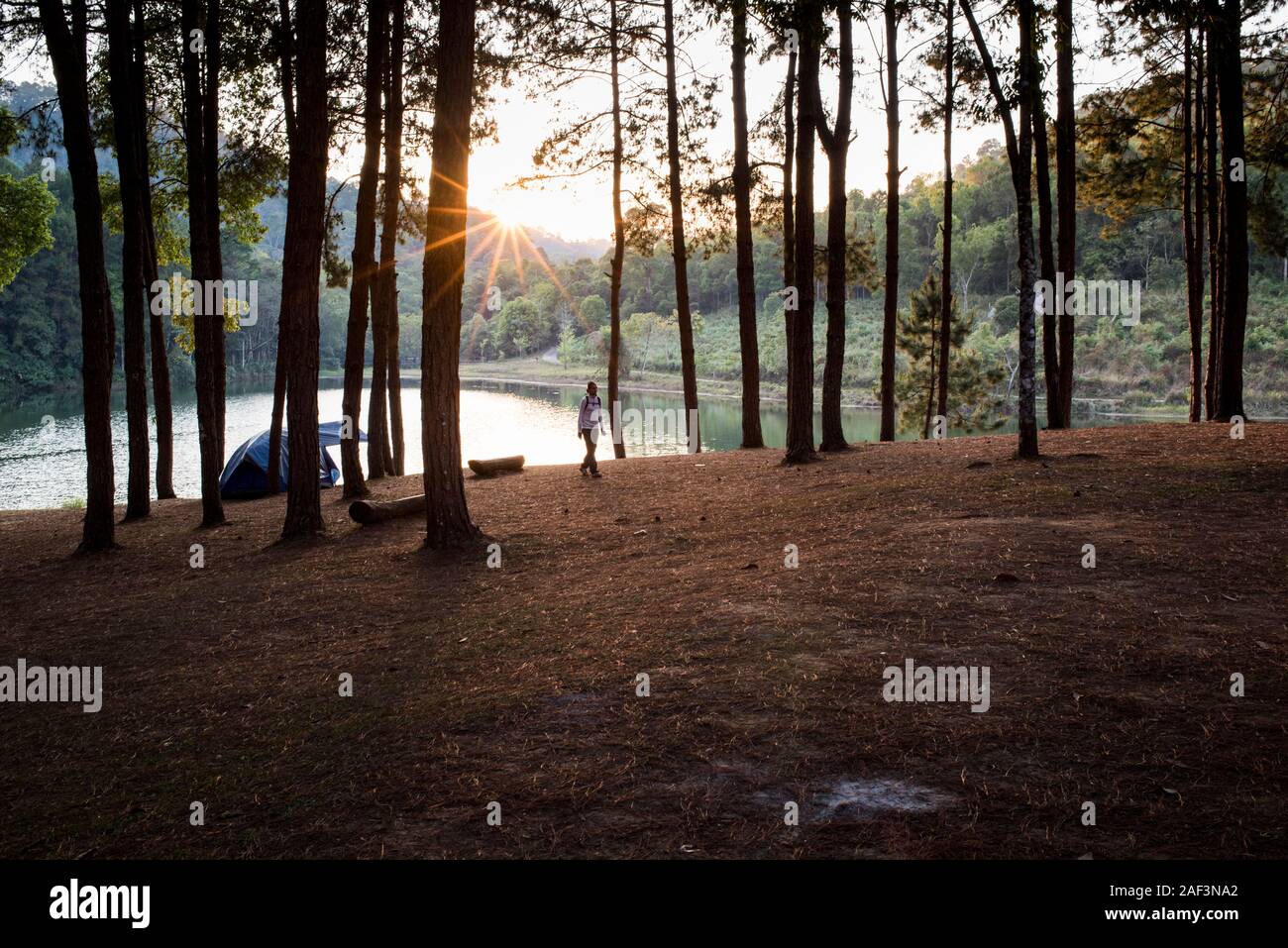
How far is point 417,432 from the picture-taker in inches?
1873

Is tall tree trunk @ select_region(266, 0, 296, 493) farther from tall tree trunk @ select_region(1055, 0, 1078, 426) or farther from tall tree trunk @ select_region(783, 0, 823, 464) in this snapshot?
tall tree trunk @ select_region(1055, 0, 1078, 426)

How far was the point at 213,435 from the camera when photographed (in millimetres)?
14898

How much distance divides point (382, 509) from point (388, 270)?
27.0 feet

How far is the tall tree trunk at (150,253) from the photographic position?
669 inches

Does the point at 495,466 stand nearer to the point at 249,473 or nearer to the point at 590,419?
the point at 590,419

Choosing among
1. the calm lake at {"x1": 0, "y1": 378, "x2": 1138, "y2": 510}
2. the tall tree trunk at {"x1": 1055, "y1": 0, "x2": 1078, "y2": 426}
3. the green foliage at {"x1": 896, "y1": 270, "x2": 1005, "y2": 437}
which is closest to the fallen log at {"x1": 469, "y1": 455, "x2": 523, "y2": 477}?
the calm lake at {"x1": 0, "y1": 378, "x2": 1138, "y2": 510}

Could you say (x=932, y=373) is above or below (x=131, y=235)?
below

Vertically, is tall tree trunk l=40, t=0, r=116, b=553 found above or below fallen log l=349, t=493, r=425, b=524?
above

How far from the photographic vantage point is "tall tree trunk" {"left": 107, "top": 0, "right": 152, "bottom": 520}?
44.3 ft

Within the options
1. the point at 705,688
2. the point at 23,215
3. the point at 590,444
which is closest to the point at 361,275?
the point at 590,444

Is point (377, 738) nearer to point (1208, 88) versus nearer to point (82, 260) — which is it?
point (82, 260)

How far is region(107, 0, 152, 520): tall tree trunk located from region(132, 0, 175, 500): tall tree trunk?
0.75 ft

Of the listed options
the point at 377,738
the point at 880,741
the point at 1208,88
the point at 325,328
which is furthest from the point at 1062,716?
the point at 325,328
